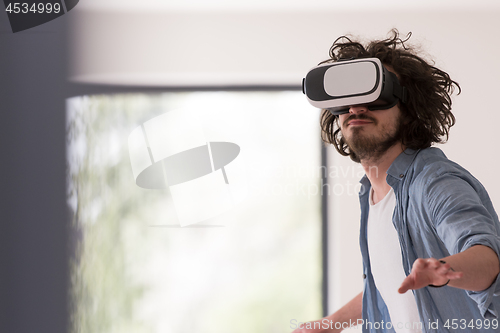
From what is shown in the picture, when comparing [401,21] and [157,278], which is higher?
[401,21]

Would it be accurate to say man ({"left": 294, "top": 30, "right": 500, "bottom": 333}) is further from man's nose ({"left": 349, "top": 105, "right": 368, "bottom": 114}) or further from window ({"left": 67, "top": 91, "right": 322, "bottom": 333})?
window ({"left": 67, "top": 91, "right": 322, "bottom": 333})

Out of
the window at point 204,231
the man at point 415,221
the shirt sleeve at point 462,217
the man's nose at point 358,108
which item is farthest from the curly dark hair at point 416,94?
the window at point 204,231

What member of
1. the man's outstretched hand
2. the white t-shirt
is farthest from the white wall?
the man's outstretched hand

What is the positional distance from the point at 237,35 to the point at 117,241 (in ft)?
4.32

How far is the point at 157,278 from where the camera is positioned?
235 centimetres

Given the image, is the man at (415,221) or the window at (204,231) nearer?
the man at (415,221)

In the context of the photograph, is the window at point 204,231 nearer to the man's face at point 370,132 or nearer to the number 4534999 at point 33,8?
the number 4534999 at point 33,8

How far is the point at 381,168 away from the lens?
3.84 ft

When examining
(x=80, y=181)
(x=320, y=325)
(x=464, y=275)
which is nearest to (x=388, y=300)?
(x=320, y=325)

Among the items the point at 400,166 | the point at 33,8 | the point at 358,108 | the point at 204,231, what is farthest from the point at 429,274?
the point at 33,8

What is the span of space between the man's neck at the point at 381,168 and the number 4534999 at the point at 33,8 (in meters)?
2.10

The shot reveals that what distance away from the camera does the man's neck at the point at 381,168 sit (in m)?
1.15

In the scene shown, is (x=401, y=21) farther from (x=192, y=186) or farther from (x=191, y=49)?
(x=192, y=186)

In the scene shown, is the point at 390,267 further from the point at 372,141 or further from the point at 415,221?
the point at 372,141
